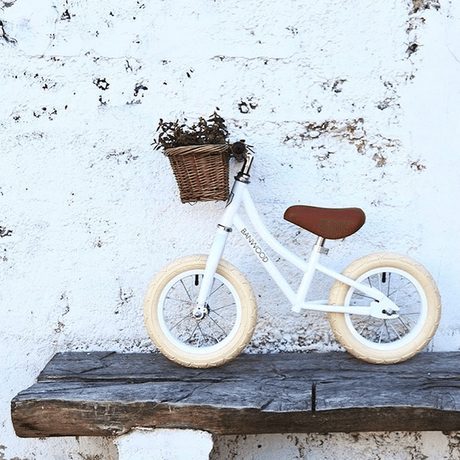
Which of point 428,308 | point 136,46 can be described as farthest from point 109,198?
point 428,308

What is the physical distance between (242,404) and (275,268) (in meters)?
0.60

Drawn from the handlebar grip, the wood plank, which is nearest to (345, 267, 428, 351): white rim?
the wood plank

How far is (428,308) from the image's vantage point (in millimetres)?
2973

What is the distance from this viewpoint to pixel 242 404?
2.67m

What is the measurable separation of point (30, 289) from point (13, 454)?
752 millimetres

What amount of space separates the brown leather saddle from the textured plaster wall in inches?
10.6

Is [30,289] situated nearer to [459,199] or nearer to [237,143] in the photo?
[237,143]

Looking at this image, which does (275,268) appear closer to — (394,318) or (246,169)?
(246,169)

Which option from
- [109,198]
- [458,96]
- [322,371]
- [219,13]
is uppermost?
[219,13]

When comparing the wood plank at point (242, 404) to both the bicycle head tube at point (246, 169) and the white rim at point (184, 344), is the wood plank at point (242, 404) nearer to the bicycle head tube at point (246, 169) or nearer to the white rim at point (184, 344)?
the white rim at point (184, 344)

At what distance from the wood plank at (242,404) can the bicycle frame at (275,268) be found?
0.88 feet

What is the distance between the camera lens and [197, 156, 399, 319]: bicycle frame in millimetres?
2961

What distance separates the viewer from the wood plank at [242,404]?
268 centimetres

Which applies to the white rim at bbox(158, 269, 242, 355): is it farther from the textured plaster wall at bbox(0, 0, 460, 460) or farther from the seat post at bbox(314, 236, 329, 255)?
the seat post at bbox(314, 236, 329, 255)
